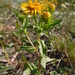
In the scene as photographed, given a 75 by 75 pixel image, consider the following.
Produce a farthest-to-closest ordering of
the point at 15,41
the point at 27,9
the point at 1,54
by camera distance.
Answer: the point at 15,41, the point at 1,54, the point at 27,9

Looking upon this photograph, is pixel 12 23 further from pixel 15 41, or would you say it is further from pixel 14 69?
pixel 14 69

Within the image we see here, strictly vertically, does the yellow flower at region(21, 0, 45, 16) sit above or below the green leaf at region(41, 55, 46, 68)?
above

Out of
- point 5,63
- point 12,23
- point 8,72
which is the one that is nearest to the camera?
point 8,72

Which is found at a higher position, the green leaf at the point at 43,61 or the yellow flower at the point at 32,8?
the yellow flower at the point at 32,8

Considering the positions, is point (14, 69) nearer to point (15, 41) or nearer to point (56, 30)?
point (15, 41)

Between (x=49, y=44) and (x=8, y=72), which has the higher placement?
(x=49, y=44)

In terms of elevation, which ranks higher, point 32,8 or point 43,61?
point 32,8

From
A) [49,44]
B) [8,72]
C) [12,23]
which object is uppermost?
[12,23]

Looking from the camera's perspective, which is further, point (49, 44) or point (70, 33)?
point (70, 33)

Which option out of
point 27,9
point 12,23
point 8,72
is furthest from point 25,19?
point 12,23

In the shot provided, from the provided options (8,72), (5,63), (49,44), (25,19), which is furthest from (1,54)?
(25,19)
